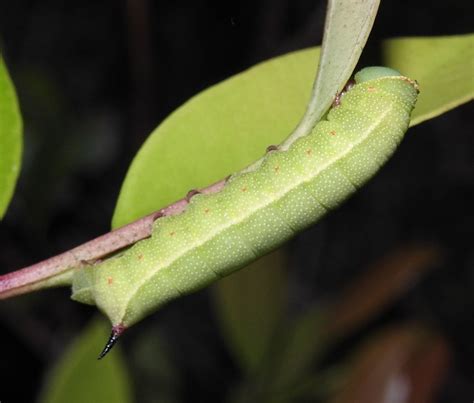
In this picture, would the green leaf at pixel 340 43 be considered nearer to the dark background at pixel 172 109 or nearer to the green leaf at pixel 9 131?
the green leaf at pixel 9 131

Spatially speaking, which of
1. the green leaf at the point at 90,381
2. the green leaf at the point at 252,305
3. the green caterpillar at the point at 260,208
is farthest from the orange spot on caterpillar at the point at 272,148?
the green leaf at the point at 252,305

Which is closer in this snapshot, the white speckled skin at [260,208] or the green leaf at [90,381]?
the white speckled skin at [260,208]

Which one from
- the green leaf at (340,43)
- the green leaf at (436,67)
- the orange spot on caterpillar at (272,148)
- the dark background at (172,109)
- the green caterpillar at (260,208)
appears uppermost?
the green leaf at (340,43)

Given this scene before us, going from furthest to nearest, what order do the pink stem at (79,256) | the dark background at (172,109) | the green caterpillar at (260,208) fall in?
the dark background at (172,109) < the green caterpillar at (260,208) < the pink stem at (79,256)

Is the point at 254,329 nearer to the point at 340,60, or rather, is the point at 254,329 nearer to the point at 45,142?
the point at 45,142

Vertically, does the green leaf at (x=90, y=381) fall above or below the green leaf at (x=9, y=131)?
below

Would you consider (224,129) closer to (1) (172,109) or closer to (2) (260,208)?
(2) (260,208)

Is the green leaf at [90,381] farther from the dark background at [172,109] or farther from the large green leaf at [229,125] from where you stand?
the dark background at [172,109]

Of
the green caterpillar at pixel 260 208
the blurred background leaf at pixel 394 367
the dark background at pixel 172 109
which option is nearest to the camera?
the green caterpillar at pixel 260 208

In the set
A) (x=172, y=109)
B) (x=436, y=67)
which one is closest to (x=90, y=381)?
(x=436, y=67)
